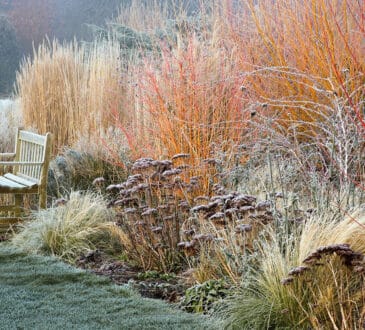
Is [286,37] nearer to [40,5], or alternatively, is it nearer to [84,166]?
[84,166]

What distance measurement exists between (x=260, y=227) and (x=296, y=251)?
0.64 m

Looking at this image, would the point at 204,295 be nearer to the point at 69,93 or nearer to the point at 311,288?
the point at 311,288

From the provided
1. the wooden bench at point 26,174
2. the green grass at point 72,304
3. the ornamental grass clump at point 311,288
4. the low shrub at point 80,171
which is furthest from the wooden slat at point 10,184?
the ornamental grass clump at point 311,288

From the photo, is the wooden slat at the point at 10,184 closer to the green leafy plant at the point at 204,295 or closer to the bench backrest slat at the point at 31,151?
the bench backrest slat at the point at 31,151

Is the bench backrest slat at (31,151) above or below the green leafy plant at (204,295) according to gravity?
above

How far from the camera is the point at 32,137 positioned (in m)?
5.37

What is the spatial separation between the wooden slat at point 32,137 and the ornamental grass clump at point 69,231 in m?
0.76

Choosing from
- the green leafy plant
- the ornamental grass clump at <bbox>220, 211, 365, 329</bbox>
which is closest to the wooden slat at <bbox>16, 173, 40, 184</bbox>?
the green leafy plant

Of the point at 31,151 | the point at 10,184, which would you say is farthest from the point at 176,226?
the point at 31,151

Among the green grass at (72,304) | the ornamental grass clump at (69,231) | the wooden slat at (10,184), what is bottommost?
the green grass at (72,304)

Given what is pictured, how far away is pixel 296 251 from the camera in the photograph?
2.81 metres

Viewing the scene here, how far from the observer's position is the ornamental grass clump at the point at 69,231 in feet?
→ 13.8

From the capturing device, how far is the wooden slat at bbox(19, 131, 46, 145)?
518 centimetres

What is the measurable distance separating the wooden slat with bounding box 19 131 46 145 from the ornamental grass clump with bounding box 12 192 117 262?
76 cm
